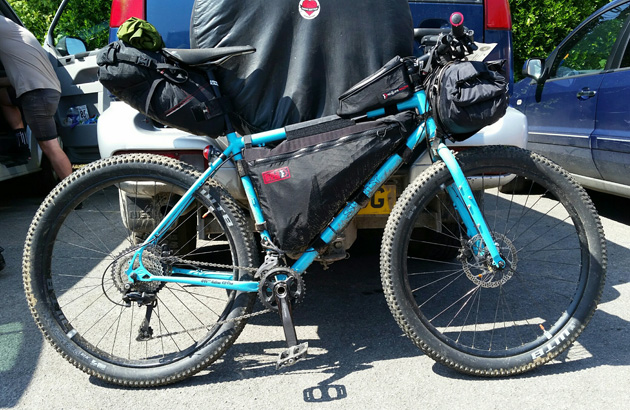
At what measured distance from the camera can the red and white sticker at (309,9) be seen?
258cm

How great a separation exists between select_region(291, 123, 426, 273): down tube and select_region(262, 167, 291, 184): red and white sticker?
1.01 feet

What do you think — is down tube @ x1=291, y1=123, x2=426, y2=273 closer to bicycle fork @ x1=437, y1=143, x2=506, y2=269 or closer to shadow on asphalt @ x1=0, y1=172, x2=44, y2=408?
bicycle fork @ x1=437, y1=143, x2=506, y2=269

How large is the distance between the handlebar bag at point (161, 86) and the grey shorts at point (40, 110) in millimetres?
2738

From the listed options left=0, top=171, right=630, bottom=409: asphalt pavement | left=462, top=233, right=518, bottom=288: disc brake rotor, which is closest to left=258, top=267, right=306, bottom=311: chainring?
left=0, top=171, right=630, bottom=409: asphalt pavement

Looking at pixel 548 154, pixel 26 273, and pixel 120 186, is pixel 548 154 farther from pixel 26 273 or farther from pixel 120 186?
pixel 26 273

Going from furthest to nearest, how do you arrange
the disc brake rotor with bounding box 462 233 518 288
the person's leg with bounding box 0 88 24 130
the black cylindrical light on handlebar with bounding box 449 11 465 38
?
the person's leg with bounding box 0 88 24 130
the disc brake rotor with bounding box 462 233 518 288
the black cylindrical light on handlebar with bounding box 449 11 465 38

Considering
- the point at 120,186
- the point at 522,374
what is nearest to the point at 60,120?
the point at 120,186

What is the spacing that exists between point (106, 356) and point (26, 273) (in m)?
0.50

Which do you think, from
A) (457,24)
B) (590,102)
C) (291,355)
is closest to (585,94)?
(590,102)

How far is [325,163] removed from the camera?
7.98 ft

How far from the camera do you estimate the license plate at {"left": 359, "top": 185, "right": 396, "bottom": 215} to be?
2818 mm

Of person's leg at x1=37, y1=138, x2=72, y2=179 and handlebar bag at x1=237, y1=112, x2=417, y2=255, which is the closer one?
handlebar bag at x1=237, y1=112, x2=417, y2=255

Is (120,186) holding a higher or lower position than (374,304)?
higher

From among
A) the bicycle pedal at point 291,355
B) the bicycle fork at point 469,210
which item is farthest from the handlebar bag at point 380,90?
the bicycle pedal at point 291,355
